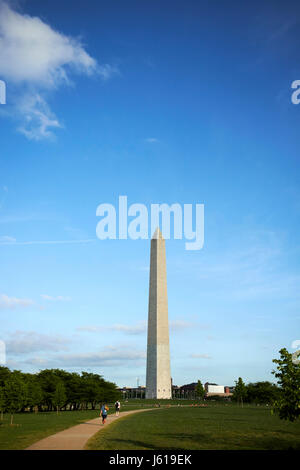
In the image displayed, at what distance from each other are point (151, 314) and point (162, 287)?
692 centimetres

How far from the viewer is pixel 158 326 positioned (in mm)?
96875

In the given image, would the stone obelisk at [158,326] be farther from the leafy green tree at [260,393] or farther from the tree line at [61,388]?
the leafy green tree at [260,393]

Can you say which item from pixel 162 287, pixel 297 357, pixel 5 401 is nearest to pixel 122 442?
pixel 297 357

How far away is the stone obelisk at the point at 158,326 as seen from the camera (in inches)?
3792

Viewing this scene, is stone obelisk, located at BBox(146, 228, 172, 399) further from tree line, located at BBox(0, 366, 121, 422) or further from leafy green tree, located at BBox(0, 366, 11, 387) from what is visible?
leafy green tree, located at BBox(0, 366, 11, 387)

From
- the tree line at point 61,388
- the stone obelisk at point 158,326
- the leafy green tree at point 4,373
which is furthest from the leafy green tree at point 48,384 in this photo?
the stone obelisk at point 158,326

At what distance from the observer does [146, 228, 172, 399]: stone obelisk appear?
96.3m

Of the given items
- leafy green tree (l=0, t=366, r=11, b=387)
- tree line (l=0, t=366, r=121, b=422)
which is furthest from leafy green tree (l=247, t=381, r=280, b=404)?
leafy green tree (l=0, t=366, r=11, b=387)

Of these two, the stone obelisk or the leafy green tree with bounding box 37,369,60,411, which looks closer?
the leafy green tree with bounding box 37,369,60,411

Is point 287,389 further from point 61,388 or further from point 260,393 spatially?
point 260,393

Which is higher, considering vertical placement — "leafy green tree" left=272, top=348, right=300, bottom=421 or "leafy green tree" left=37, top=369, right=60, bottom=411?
"leafy green tree" left=272, top=348, right=300, bottom=421

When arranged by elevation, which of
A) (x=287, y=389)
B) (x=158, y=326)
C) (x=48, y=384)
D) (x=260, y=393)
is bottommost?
(x=260, y=393)

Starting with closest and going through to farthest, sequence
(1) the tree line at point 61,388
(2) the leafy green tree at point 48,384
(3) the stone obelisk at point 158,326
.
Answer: (1) the tree line at point 61,388 → (2) the leafy green tree at point 48,384 → (3) the stone obelisk at point 158,326

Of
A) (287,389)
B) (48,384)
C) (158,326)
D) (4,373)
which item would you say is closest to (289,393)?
(287,389)
